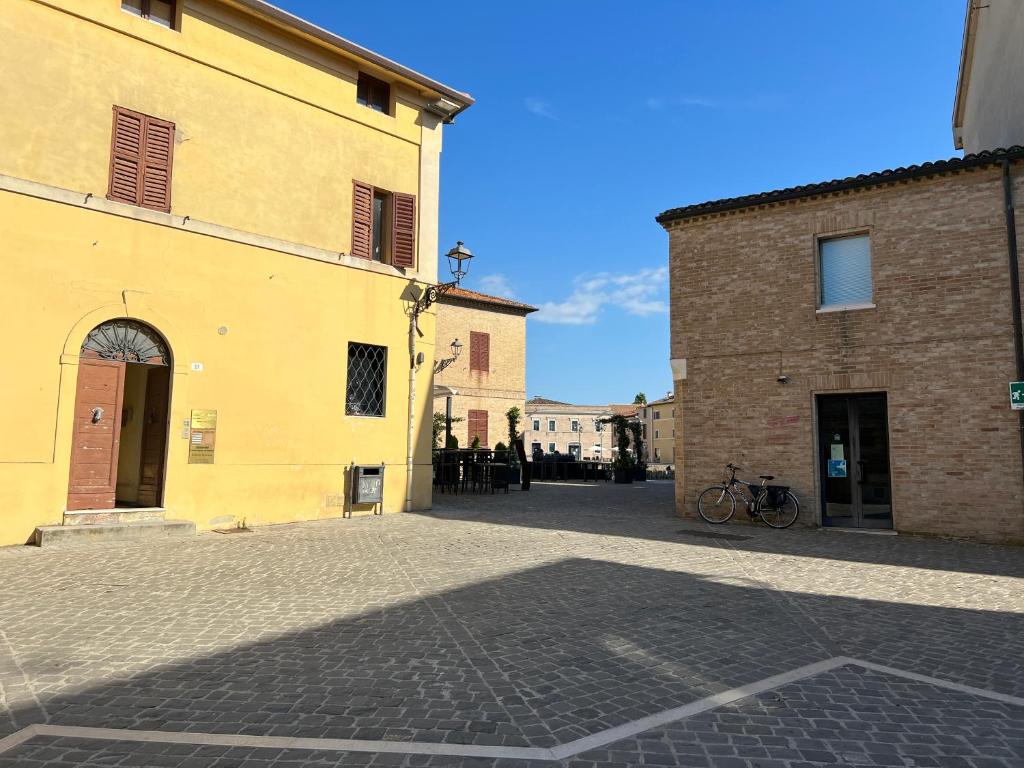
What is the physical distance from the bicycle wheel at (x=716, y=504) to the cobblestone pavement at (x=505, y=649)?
3323 mm

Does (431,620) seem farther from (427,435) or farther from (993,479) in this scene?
(993,479)

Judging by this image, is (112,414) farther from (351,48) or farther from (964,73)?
(964,73)

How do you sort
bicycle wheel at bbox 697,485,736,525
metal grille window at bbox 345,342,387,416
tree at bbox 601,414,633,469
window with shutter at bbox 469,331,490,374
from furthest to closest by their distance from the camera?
window with shutter at bbox 469,331,490,374, tree at bbox 601,414,633,469, metal grille window at bbox 345,342,387,416, bicycle wheel at bbox 697,485,736,525

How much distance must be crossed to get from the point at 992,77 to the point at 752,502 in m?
10.9

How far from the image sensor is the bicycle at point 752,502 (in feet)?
37.2

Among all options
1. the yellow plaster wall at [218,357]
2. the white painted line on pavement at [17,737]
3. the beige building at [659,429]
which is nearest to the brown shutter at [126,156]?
the yellow plaster wall at [218,357]

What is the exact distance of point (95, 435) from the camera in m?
9.43

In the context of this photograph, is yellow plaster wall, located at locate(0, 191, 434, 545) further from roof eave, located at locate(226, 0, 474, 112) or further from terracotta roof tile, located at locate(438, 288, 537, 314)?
terracotta roof tile, located at locate(438, 288, 537, 314)

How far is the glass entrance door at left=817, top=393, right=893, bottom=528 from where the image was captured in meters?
10.9

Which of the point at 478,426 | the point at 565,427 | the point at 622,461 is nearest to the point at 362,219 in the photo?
the point at 622,461

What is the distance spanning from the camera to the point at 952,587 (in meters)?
6.70

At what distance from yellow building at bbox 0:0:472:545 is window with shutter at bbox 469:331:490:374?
19861 mm

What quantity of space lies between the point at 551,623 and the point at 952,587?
436 centimetres

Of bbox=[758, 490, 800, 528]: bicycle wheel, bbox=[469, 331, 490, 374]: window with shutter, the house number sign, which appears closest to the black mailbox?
the house number sign
